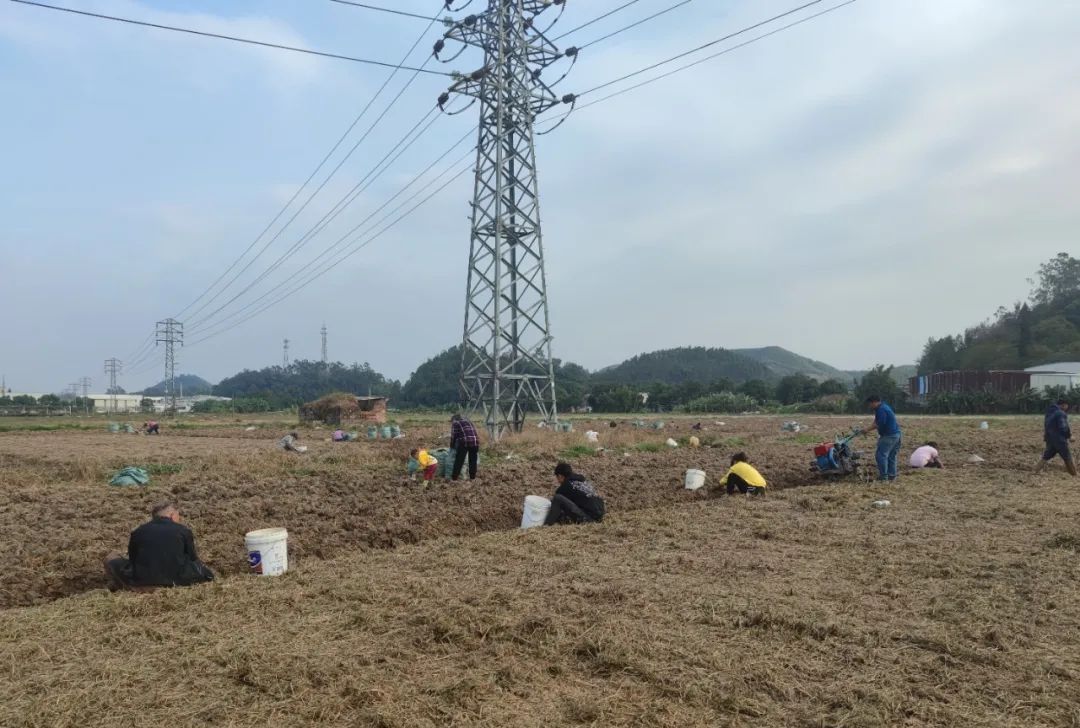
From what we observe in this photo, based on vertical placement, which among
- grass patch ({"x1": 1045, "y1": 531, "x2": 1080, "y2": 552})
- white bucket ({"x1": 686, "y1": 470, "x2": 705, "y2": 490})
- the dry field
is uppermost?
white bucket ({"x1": 686, "y1": 470, "x2": 705, "y2": 490})

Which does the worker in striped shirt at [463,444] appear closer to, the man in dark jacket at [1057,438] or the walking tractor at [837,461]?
the walking tractor at [837,461]

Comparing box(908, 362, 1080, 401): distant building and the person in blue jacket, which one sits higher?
box(908, 362, 1080, 401): distant building

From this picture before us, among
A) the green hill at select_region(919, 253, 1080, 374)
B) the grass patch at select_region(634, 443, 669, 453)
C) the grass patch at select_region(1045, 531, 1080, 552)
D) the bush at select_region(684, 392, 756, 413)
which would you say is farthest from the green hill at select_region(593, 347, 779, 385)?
the grass patch at select_region(1045, 531, 1080, 552)

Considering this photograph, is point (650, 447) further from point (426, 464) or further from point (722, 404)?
point (722, 404)

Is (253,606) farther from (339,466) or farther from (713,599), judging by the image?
(339,466)

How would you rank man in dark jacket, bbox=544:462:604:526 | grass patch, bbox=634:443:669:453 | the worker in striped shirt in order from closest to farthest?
man in dark jacket, bbox=544:462:604:526, the worker in striped shirt, grass patch, bbox=634:443:669:453

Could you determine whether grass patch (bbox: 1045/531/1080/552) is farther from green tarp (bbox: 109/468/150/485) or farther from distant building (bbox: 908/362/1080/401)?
distant building (bbox: 908/362/1080/401)

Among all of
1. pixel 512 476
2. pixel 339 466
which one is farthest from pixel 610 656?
pixel 339 466

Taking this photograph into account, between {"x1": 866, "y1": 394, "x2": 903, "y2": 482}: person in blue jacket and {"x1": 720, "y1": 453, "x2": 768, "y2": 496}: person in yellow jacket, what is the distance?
8.39 feet

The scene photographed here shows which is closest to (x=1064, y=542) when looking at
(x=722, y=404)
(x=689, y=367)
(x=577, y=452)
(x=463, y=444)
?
(x=463, y=444)

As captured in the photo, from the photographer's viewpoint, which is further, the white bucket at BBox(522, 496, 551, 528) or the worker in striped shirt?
the worker in striped shirt

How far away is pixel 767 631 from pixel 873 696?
3.57 ft

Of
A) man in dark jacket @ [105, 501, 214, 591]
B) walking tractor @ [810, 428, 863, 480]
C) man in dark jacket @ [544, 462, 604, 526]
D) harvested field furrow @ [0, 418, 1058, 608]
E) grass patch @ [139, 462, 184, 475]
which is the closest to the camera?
man in dark jacket @ [105, 501, 214, 591]

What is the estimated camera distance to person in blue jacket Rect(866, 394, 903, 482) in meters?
12.7
